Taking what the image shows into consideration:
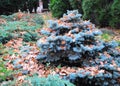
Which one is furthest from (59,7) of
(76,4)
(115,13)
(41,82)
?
(41,82)

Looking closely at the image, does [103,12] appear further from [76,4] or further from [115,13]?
[76,4]

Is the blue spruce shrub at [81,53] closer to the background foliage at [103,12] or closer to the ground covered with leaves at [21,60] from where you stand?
the ground covered with leaves at [21,60]

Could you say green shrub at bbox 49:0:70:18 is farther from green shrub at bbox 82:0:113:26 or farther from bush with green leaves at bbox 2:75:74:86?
bush with green leaves at bbox 2:75:74:86

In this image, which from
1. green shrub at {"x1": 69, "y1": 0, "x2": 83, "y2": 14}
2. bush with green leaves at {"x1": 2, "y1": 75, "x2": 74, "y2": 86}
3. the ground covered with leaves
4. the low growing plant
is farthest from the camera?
green shrub at {"x1": 69, "y1": 0, "x2": 83, "y2": 14}

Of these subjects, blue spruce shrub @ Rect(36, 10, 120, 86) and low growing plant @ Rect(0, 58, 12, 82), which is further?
blue spruce shrub @ Rect(36, 10, 120, 86)

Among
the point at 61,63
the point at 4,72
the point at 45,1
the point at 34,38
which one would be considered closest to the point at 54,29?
the point at 61,63

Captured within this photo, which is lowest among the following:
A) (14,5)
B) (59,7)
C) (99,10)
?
(14,5)

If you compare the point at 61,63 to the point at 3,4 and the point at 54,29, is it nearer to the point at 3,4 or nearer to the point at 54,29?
the point at 54,29

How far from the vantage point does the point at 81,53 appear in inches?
227

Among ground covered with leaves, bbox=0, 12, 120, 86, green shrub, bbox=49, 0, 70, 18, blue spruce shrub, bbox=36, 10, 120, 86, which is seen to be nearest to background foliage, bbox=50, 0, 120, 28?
ground covered with leaves, bbox=0, 12, 120, 86

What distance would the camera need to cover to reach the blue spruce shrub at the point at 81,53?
220 inches

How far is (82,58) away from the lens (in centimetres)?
582

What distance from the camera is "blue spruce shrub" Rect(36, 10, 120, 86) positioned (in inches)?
220

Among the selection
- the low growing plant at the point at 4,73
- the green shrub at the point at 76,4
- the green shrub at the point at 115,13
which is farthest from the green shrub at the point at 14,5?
the low growing plant at the point at 4,73
